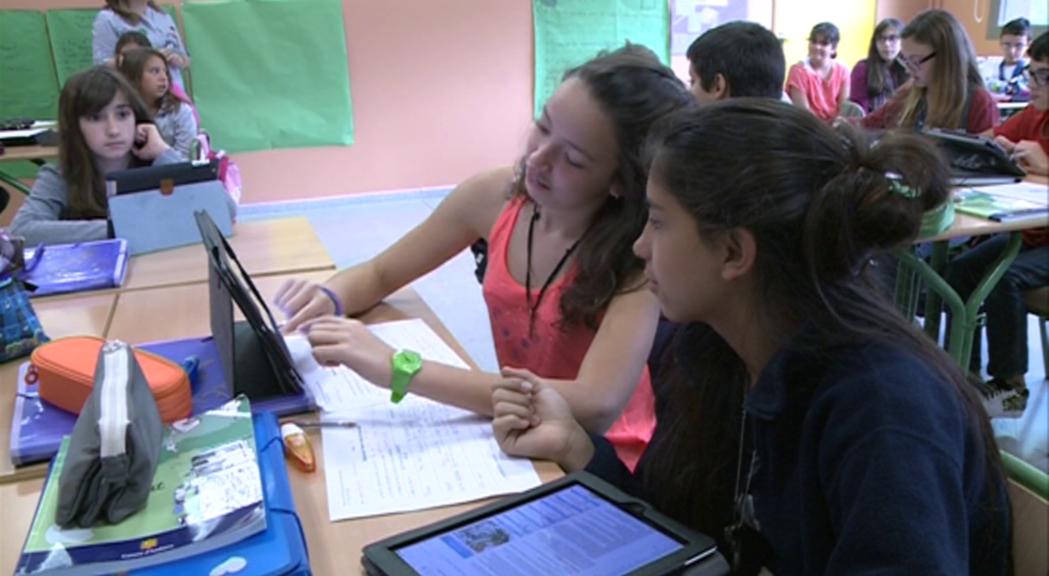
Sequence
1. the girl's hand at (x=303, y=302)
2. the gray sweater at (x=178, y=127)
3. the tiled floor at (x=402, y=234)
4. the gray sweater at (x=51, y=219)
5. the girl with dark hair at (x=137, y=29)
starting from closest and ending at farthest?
the girl's hand at (x=303, y=302), the gray sweater at (x=51, y=219), the tiled floor at (x=402, y=234), the gray sweater at (x=178, y=127), the girl with dark hair at (x=137, y=29)

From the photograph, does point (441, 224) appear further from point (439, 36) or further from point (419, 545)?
point (439, 36)

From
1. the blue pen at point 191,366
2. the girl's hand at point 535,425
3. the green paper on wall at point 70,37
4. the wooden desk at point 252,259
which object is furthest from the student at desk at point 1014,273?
the green paper on wall at point 70,37

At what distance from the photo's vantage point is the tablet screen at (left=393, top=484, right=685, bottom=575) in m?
0.75

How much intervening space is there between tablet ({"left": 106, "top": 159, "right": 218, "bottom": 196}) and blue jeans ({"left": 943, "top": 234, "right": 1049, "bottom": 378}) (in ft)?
6.25

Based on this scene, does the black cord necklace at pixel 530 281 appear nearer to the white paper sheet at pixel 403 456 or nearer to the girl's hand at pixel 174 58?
the white paper sheet at pixel 403 456

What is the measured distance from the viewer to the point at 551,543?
0.79 m

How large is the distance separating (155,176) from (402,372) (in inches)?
47.6

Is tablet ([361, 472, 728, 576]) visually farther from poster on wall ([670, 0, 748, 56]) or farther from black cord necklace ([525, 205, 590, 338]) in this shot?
poster on wall ([670, 0, 748, 56])

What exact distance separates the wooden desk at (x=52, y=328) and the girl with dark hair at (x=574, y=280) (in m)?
0.35

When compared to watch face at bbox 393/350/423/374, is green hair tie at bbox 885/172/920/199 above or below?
above

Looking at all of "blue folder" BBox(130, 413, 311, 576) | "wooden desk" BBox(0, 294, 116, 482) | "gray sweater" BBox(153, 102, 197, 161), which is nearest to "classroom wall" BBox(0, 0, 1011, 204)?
"gray sweater" BBox(153, 102, 197, 161)

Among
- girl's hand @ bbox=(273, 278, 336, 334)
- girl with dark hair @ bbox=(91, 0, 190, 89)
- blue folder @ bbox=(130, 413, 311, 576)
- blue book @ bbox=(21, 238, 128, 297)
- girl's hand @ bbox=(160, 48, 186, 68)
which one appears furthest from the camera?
girl's hand @ bbox=(160, 48, 186, 68)

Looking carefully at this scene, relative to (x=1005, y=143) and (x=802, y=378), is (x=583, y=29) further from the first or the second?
(x=802, y=378)

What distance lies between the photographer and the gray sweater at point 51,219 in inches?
82.1
